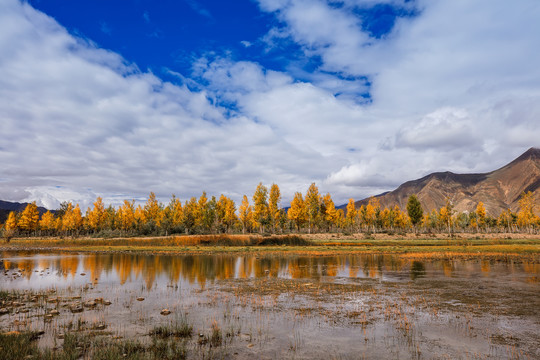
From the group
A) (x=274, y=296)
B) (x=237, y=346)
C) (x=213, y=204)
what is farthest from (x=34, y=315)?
(x=213, y=204)

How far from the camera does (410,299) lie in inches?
679

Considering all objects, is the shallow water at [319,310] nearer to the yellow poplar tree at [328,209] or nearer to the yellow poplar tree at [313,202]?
the yellow poplar tree at [313,202]

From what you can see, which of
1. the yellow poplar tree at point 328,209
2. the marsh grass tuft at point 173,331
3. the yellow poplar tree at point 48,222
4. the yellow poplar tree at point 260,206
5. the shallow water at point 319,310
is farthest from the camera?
the yellow poplar tree at point 48,222

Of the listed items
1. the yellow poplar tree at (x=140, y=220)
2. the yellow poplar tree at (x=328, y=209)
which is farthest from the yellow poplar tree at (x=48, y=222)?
the yellow poplar tree at (x=328, y=209)

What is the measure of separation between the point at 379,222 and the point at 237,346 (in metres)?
122

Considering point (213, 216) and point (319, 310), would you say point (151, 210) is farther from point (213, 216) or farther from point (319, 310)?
point (319, 310)

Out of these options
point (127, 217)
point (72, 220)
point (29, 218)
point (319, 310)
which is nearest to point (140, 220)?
point (127, 217)

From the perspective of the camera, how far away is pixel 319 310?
596 inches

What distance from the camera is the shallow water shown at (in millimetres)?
10484

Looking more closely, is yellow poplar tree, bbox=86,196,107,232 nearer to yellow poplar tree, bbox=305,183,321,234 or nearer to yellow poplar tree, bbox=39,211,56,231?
yellow poplar tree, bbox=39,211,56,231

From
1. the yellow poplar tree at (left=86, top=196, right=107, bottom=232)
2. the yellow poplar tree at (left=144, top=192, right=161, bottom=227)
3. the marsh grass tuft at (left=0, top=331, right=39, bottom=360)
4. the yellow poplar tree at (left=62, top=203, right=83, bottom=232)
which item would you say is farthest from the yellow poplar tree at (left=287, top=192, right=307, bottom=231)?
the marsh grass tuft at (left=0, top=331, right=39, bottom=360)

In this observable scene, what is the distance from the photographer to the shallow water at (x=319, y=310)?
10.5 metres

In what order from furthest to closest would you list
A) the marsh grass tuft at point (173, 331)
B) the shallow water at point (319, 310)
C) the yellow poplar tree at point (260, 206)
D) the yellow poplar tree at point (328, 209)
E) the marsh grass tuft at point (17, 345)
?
the yellow poplar tree at point (328, 209), the yellow poplar tree at point (260, 206), the marsh grass tuft at point (173, 331), the shallow water at point (319, 310), the marsh grass tuft at point (17, 345)

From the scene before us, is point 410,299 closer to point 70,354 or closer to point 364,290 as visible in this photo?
point 364,290
